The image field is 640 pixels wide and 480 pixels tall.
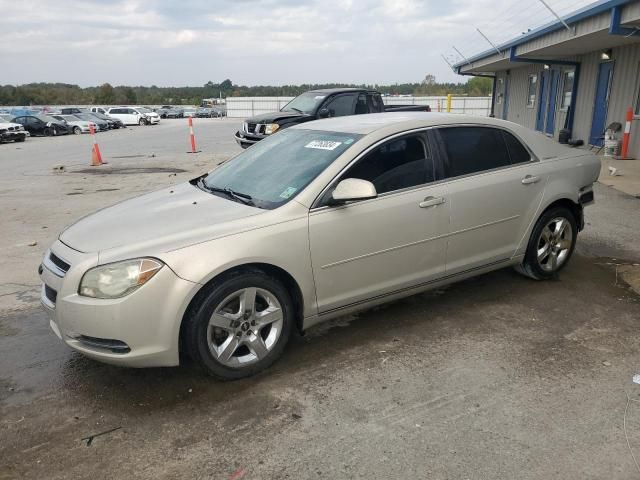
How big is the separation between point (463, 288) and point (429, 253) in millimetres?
1057

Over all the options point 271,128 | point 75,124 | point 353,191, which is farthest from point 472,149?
point 75,124

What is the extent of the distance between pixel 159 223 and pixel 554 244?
11.6ft

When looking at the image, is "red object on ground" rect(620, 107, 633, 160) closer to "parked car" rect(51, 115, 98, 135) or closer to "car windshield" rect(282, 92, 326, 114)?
"car windshield" rect(282, 92, 326, 114)

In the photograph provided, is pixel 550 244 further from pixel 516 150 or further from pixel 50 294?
pixel 50 294

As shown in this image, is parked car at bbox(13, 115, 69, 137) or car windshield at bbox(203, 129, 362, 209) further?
parked car at bbox(13, 115, 69, 137)

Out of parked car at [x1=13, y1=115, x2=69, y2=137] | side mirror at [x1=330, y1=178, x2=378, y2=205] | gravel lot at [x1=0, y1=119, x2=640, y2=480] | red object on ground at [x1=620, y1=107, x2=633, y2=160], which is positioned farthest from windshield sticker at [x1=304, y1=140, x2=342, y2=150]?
parked car at [x1=13, y1=115, x2=69, y2=137]

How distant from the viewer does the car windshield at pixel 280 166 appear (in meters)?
3.65

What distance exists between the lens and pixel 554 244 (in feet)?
15.9

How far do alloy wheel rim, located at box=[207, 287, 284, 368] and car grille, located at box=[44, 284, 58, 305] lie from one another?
3.13 feet

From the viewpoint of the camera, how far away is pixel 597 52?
52.1 feet

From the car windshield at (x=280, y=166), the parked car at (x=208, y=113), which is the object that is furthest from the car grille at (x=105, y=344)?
the parked car at (x=208, y=113)

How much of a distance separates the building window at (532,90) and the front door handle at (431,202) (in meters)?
20.4

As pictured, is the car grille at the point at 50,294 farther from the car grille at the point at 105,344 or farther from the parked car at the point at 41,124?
the parked car at the point at 41,124

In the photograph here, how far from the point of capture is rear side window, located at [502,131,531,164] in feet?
14.6
